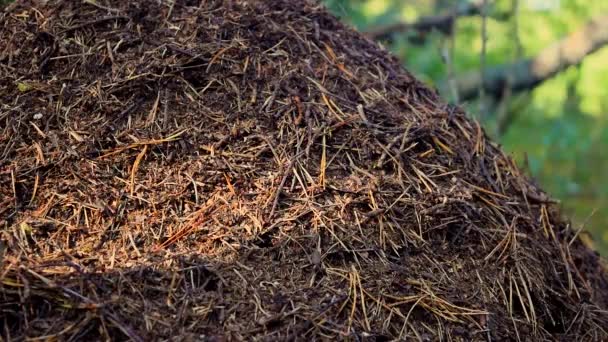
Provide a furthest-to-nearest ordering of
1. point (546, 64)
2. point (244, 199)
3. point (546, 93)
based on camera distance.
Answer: point (546, 93), point (546, 64), point (244, 199)

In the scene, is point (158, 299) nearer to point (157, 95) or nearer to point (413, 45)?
point (157, 95)

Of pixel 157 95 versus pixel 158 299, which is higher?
pixel 157 95

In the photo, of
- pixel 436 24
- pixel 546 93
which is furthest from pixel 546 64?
pixel 546 93

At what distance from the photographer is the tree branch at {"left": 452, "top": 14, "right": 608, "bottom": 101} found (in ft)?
21.7

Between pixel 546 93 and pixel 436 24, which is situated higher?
pixel 436 24

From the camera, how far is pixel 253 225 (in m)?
2.27

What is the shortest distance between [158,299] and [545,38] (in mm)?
7993

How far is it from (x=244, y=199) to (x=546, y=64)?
520 cm

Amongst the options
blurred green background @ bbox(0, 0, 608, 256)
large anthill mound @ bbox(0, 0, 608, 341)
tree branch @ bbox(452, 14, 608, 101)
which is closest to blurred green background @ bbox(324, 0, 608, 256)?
blurred green background @ bbox(0, 0, 608, 256)

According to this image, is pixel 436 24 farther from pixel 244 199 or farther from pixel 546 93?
pixel 244 199

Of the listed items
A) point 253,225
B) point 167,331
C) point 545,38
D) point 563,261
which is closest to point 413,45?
point 545,38

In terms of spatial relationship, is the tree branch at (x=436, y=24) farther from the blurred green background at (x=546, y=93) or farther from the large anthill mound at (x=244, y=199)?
the large anthill mound at (x=244, y=199)

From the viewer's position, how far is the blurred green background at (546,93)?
691 cm

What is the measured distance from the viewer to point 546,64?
673cm
